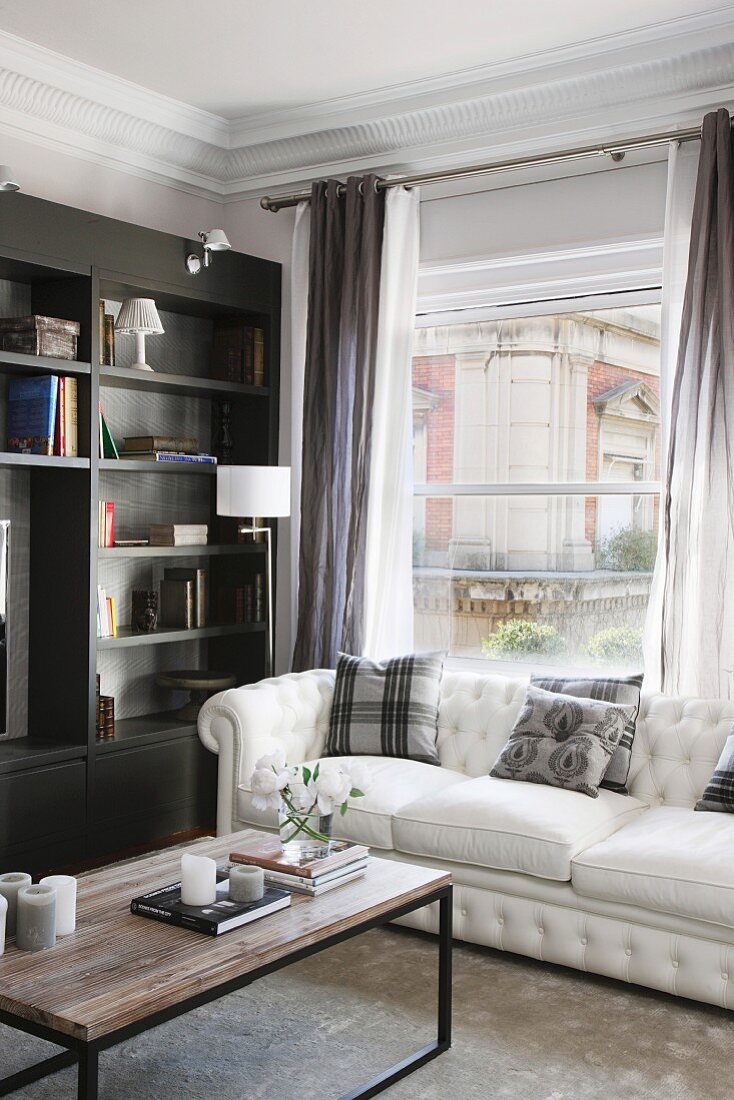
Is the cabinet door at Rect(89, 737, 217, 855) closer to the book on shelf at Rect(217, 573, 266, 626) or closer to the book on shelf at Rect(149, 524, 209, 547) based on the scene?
the book on shelf at Rect(217, 573, 266, 626)

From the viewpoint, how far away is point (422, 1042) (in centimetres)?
288

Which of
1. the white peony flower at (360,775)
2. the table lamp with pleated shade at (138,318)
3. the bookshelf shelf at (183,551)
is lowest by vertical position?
the white peony flower at (360,775)

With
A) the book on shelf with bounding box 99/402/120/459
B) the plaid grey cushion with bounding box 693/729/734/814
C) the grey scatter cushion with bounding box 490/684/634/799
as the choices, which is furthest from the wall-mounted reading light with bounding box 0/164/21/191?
the plaid grey cushion with bounding box 693/729/734/814

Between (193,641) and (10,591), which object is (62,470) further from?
(193,641)

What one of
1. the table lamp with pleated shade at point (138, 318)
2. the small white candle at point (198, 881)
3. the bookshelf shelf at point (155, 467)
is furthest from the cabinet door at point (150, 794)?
the small white candle at point (198, 881)

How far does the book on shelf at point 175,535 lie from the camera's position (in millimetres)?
4852

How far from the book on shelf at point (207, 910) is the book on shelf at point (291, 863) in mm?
116

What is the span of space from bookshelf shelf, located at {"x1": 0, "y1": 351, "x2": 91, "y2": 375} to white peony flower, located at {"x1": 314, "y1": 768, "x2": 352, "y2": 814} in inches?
81.7

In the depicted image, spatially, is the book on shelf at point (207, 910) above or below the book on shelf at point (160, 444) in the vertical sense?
below

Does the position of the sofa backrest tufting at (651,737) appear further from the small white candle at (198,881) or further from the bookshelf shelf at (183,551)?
the small white candle at (198,881)

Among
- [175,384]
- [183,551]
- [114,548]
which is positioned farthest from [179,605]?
[175,384]

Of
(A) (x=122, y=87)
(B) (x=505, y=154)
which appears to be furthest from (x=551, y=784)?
(A) (x=122, y=87)

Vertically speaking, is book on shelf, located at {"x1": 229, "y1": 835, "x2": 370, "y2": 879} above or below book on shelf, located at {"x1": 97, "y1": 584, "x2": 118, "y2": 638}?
below

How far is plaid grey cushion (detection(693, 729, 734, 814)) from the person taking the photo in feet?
11.4
